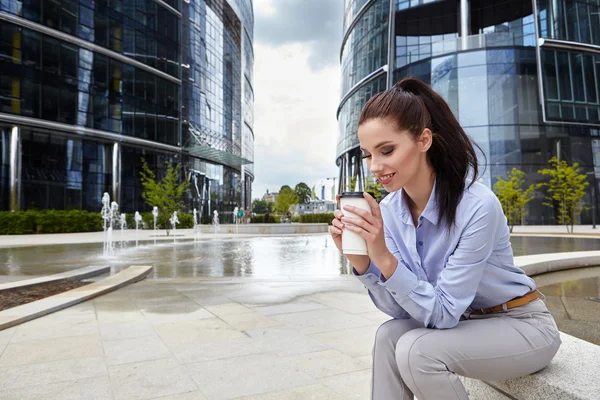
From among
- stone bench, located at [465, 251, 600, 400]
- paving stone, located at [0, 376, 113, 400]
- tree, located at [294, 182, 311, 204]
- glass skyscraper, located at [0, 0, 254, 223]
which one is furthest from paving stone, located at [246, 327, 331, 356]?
tree, located at [294, 182, 311, 204]

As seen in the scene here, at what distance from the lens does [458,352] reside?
1491 mm

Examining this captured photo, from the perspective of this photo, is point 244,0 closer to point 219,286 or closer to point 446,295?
point 219,286

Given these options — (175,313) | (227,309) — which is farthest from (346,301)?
(175,313)

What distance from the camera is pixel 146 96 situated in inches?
1387

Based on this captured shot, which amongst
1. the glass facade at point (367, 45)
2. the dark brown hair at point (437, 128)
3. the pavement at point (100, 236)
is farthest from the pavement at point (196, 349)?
the glass facade at point (367, 45)

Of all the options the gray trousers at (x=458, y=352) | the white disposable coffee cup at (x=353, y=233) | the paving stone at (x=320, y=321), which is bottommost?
the paving stone at (x=320, y=321)

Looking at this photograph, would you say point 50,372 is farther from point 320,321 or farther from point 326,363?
point 320,321

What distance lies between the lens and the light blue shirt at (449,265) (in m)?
1.50

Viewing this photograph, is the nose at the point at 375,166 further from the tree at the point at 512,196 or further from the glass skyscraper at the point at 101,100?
the glass skyscraper at the point at 101,100

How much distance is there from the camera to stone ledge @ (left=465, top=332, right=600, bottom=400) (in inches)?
61.8

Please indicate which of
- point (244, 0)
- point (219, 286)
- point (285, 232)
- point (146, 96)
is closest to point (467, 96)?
point (285, 232)

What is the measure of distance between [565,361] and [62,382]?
3.09m

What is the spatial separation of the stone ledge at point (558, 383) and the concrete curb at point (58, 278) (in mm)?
7003

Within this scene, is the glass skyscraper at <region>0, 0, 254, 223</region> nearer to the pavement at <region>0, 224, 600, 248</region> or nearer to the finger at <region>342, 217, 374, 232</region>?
the pavement at <region>0, 224, 600, 248</region>
